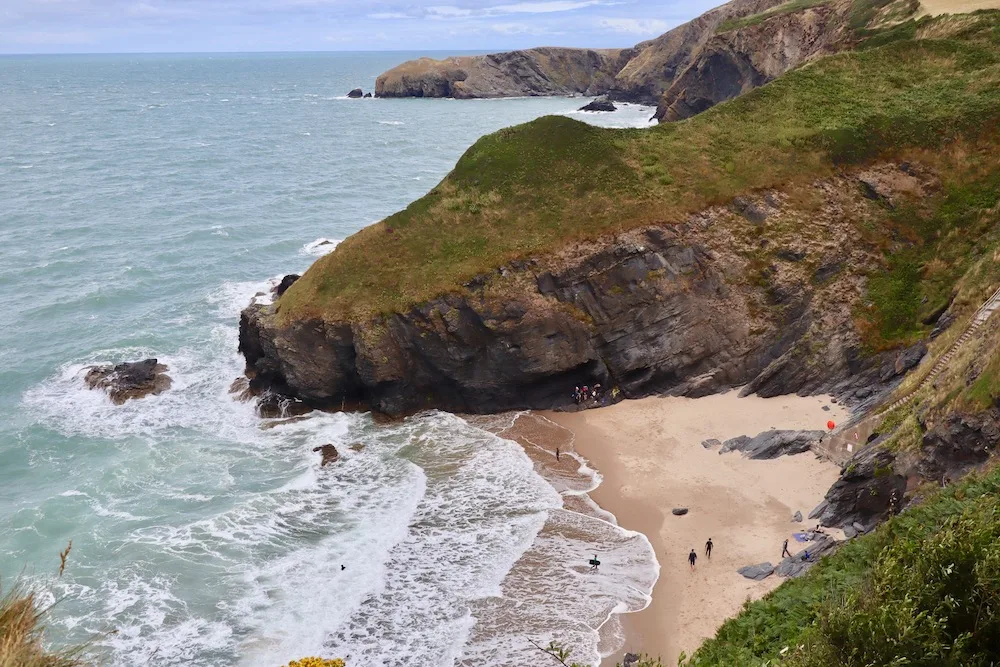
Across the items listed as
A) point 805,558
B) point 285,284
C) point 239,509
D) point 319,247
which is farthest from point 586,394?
point 319,247

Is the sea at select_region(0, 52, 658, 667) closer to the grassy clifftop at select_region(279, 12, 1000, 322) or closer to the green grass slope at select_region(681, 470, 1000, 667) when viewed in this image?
the grassy clifftop at select_region(279, 12, 1000, 322)

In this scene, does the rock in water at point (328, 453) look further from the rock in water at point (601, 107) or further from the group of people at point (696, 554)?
the rock in water at point (601, 107)

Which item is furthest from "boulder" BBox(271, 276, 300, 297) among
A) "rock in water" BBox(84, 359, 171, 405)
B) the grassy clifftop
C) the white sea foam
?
the white sea foam

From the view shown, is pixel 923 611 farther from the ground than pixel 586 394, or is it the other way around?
pixel 923 611

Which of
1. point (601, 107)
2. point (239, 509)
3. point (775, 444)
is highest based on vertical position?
point (601, 107)

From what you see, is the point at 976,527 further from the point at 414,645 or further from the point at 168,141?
the point at 168,141

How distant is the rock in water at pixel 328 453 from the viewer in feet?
129

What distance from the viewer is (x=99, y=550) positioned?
33.1 m

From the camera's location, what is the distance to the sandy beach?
28031 mm

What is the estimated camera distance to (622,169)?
4884cm

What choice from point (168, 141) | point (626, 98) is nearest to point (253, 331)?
point (168, 141)

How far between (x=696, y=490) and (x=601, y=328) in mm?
11852

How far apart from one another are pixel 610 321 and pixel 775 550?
17.0 meters

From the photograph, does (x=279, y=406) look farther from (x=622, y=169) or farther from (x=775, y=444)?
(x=775, y=444)
